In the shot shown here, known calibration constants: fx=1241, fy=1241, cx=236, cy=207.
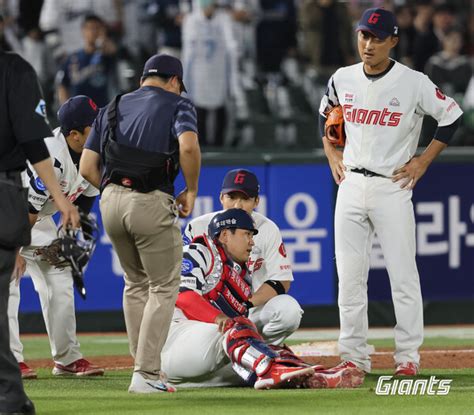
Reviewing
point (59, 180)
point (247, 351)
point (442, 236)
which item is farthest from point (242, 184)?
point (442, 236)

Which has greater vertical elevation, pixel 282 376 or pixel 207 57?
pixel 207 57

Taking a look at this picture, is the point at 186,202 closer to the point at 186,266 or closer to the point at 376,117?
the point at 186,266

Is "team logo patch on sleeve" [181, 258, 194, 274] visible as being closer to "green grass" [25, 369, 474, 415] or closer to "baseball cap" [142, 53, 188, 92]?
"green grass" [25, 369, 474, 415]

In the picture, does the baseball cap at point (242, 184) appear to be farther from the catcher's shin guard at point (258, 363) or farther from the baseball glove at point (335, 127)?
the catcher's shin guard at point (258, 363)

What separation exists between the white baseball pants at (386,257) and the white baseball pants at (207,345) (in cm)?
40

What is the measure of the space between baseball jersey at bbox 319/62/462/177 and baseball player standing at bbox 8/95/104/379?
6.18 ft

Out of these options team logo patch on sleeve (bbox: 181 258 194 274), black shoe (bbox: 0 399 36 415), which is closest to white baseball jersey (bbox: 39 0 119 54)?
team logo patch on sleeve (bbox: 181 258 194 274)

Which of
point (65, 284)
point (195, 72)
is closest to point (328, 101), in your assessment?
point (65, 284)

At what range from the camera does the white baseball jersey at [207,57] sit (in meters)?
15.5

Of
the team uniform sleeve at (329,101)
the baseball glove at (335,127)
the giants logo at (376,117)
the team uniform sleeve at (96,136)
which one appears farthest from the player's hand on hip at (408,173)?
the team uniform sleeve at (96,136)

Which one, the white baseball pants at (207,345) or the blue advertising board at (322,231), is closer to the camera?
the white baseball pants at (207,345)

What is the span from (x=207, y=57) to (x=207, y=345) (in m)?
8.14

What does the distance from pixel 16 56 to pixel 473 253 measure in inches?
293

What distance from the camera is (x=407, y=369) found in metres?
8.45
